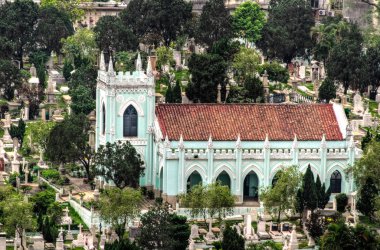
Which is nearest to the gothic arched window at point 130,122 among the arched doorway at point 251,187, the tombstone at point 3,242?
the arched doorway at point 251,187

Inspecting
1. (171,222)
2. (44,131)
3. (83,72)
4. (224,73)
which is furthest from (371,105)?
(171,222)

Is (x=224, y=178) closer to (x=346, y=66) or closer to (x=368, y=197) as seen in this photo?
(x=368, y=197)

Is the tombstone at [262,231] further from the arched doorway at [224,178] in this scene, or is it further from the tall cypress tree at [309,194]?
the arched doorway at [224,178]

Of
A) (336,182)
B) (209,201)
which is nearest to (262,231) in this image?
(209,201)

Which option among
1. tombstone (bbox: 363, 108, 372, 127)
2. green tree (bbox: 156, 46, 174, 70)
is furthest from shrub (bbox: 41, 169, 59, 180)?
green tree (bbox: 156, 46, 174, 70)

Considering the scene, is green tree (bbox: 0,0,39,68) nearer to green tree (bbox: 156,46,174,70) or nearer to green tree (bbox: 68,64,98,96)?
green tree (bbox: 156,46,174,70)
